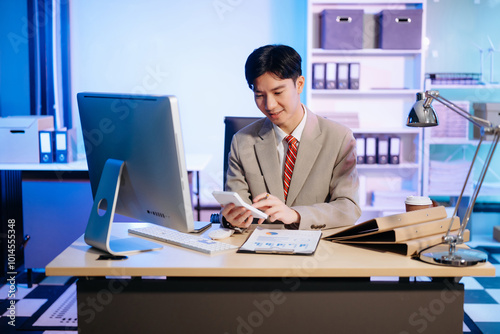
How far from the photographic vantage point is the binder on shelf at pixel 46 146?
3.62 metres

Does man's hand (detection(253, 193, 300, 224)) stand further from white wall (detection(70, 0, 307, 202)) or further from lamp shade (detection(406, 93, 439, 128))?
white wall (detection(70, 0, 307, 202))

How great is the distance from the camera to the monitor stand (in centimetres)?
164

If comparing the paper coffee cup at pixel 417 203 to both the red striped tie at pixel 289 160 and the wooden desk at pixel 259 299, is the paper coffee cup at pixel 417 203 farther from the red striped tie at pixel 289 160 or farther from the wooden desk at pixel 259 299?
the red striped tie at pixel 289 160

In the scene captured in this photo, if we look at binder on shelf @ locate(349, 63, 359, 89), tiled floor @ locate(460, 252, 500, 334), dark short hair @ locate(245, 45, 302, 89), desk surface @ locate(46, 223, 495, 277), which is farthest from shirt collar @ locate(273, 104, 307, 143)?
binder on shelf @ locate(349, 63, 359, 89)

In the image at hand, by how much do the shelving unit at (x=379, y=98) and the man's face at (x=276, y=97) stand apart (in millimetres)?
2064

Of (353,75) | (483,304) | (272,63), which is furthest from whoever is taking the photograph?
(353,75)

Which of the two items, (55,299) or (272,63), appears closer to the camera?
(272,63)

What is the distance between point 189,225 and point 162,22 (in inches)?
125

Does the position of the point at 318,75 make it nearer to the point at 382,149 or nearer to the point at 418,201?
the point at 382,149

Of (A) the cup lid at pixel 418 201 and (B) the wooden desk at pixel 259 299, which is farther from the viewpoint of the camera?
(A) the cup lid at pixel 418 201

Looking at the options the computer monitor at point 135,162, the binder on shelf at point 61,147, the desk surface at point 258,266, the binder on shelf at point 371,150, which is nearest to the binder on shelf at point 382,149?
the binder on shelf at point 371,150

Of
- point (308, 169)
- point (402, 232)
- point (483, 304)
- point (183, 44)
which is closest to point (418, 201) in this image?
point (402, 232)

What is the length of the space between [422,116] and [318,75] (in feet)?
8.09

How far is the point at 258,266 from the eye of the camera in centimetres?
152
